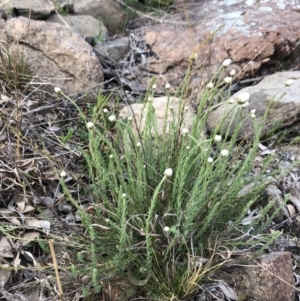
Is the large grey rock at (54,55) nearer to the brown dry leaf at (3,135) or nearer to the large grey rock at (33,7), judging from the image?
the large grey rock at (33,7)

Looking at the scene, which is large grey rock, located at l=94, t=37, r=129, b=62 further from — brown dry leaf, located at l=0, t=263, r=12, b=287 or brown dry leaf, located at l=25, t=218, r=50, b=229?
brown dry leaf, located at l=0, t=263, r=12, b=287

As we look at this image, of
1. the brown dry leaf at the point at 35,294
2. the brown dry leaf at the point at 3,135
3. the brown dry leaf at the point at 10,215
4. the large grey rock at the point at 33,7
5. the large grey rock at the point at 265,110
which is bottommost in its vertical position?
the brown dry leaf at the point at 35,294

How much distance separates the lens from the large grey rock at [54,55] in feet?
10.8

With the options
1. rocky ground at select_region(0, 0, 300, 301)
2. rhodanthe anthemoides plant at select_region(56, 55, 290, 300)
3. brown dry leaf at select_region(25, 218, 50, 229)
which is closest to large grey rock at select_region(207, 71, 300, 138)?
rocky ground at select_region(0, 0, 300, 301)

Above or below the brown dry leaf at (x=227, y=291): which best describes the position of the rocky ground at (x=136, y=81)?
above

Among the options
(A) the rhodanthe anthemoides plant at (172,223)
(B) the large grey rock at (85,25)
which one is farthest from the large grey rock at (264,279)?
(B) the large grey rock at (85,25)

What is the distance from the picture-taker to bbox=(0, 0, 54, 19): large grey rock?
377 centimetres

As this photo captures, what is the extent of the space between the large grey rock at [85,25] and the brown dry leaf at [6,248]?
7.13 feet

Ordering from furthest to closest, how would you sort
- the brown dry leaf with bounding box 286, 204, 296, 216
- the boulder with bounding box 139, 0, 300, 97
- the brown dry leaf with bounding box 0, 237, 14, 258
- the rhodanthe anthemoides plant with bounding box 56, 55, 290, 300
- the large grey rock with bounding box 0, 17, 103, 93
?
1. the boulder with bounding box 139, 0, 300, 97
2. the large grey rock with bounding box 0, 17, 103, 93
3. the brown dry leaf with bounding box 286, 204, 296, 216
4. the brown dry leaf with bounding box 0, 237, 14, 258
5. the rhodanthe anthemoides plant with bounding box 56, 55, 290, 300

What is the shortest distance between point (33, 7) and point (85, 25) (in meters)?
0.46

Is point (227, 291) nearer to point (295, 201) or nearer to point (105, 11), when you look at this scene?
point (295, 201)

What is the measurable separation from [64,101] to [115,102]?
0.42 metres

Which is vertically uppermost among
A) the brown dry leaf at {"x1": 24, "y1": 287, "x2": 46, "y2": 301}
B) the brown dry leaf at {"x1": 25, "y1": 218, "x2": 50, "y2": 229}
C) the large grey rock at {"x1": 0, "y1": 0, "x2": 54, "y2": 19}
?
the large grey rock at {"x1": 0, "y1": 0, "x2": 54, "y2": 19}

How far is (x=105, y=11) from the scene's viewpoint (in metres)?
4.34
